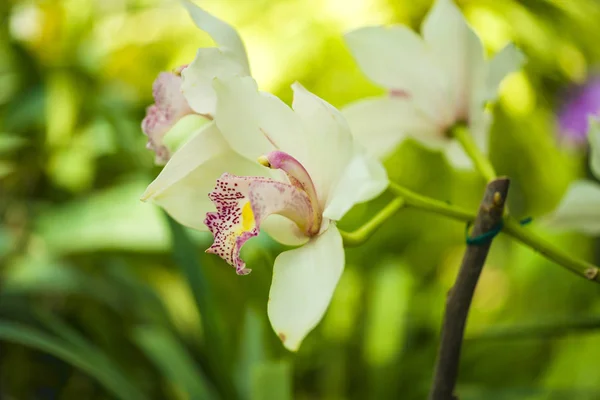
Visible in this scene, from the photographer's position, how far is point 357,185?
1.05 ft

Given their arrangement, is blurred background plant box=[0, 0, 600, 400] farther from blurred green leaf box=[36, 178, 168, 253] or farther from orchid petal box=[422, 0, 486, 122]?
orchid petal box=[422, 0, 486, 122]

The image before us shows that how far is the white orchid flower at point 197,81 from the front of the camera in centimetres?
35

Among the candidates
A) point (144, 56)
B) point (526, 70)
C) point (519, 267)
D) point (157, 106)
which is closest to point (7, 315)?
point (157, 106)

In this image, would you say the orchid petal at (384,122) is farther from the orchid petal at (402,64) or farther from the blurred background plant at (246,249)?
the blurred background plant at (246,249)

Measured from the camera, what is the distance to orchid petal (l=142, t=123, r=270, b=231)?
1.18 feet

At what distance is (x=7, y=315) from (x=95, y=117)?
60 centimetres

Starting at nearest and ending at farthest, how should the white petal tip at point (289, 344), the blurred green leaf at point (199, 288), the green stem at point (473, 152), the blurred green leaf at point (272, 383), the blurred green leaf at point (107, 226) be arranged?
the white petal tip at point (289, 344) → the green stem at point (473, 152) → the blurred green leaf at point (272, 383) → the blurred green leaf at point (199, 288) → the blurred green leaf at point (107, 226)

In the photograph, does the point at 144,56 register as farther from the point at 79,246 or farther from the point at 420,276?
the point at 420,276

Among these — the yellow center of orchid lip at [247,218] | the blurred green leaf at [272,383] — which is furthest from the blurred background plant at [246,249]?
the yellow center of orchid lip at [247,218]

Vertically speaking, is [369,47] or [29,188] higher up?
[369,47]

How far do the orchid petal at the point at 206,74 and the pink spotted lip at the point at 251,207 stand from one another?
0.05 metres

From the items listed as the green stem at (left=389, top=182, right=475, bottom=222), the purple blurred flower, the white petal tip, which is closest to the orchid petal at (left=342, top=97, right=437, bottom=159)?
the green stem at (left=389, top=182, right=475, bottom=222)

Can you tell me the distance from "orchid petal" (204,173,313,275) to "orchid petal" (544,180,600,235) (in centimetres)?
24

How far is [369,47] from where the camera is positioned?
479mm
